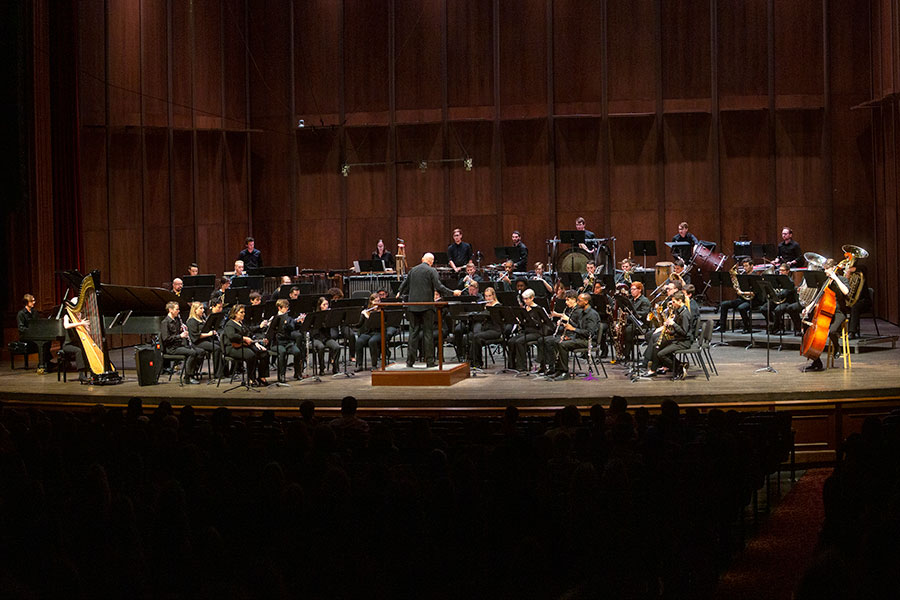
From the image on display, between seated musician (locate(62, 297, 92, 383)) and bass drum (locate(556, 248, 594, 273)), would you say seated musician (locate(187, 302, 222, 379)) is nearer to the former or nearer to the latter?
seated musician (locate(62, 297, 92, 383))

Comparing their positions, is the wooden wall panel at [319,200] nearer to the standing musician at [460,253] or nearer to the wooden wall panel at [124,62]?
the standing musician at [460,253]

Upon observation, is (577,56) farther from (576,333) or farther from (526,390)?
(526,390)

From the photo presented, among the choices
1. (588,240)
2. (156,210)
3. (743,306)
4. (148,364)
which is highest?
(156,210)

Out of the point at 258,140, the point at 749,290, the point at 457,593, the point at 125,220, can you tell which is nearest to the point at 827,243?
the point at 749,290

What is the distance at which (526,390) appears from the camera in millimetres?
11641

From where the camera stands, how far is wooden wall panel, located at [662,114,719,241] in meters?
20.1

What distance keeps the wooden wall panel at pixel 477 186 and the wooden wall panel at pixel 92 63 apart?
7.14m

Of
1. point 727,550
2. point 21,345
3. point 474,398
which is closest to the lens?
point 727,550

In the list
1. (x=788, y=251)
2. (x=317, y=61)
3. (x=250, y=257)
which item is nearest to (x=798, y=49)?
(x=788, y=251)

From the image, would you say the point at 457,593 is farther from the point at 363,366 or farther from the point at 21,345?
the point at 21,345

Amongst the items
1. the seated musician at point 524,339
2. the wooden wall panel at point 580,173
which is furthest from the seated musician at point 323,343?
the wooden wall panel at point 580,173

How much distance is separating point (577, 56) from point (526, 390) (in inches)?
428

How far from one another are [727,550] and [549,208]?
14.5 m

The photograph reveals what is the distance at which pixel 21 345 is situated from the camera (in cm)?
1503
